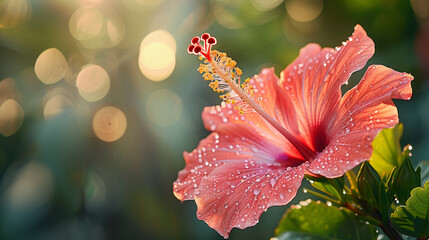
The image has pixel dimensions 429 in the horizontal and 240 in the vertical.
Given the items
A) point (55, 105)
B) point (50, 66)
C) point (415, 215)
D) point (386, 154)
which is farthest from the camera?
point (50, 66)

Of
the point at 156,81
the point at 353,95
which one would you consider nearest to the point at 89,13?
the point at 156,81

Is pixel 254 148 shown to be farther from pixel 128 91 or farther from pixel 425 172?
pixel 128 91

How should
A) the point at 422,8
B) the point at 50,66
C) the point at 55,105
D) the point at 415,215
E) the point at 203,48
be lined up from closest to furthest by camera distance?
the point at 415,215
the point at 203,48
the point at 422,8
the point at 55,105
the point at 50,66

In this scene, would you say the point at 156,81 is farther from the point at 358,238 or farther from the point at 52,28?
the point at 358,238

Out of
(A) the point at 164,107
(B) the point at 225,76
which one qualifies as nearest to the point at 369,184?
(B) the point at 225,76

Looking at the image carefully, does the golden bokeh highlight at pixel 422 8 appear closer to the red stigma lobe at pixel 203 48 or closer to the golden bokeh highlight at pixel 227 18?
the golden bokeh highlight at pixel 227 18

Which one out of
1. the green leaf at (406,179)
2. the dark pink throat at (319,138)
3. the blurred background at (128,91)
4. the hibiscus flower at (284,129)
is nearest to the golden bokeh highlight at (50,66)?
the blurred background at (128,91)
